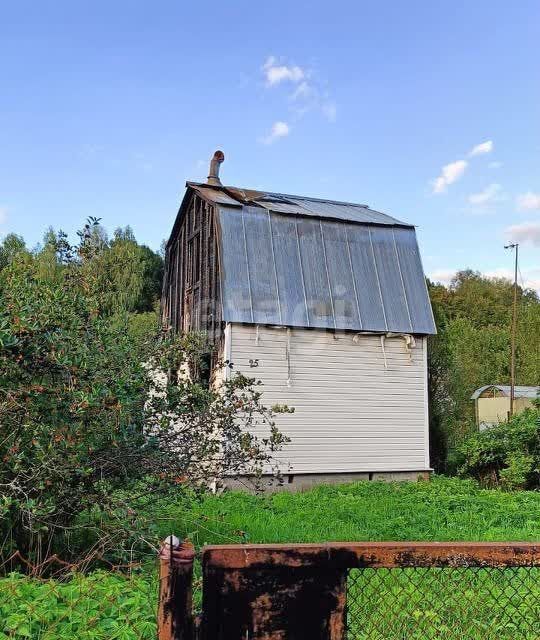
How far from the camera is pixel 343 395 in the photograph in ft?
49.6

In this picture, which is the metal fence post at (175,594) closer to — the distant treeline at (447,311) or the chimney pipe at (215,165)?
the distant treeline at (447,311)

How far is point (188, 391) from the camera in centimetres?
625

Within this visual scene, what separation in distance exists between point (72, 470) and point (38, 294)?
5.65 feet

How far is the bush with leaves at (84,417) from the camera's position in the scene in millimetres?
4605

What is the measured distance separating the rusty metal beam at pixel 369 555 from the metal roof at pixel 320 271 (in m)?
12.1

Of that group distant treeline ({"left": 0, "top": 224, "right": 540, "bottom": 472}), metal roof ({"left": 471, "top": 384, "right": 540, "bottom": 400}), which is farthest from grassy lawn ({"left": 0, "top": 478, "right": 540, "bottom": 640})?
metal roof ({"left": 471, "top": 384, "right": 540, "bottom": 400})

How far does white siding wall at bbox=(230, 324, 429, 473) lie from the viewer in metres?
14.4

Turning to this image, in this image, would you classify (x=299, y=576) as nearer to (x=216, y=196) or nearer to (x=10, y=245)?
(x=216, y=196)

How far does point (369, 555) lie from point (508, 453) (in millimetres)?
14311

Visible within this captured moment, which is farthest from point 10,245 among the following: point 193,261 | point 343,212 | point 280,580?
point 280,580

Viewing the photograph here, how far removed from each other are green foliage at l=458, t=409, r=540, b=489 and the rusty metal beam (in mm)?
13668

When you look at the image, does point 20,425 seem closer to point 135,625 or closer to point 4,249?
point 135,625

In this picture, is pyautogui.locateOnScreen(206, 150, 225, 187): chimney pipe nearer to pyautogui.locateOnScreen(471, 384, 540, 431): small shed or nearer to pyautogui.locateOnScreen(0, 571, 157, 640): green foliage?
pyautogui.locateOnScreen(0, 571, 157, 640): green foliage

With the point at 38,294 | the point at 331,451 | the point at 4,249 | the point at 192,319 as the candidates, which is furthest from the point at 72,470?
the point at 4,249
